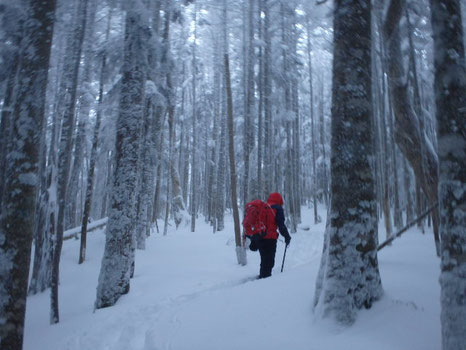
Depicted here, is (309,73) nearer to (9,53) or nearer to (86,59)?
(86,59)

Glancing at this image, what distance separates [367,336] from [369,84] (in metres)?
2.74

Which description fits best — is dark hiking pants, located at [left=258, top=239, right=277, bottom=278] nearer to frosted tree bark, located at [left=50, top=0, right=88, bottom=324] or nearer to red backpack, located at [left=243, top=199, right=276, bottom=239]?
red backpack, located at [left=243, top=199, right=276, bottom=239]

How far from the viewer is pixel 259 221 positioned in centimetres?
648

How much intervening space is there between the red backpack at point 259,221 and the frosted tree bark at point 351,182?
2.84m

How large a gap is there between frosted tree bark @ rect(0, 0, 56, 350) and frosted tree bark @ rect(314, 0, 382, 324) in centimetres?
359

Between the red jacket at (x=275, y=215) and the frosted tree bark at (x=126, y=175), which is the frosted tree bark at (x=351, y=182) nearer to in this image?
the red jacket at (x=275, y=215)

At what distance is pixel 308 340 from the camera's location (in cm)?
294

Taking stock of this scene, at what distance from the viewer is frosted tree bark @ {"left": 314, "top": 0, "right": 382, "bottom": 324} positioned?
3242 millimetres

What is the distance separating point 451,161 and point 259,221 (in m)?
4.42

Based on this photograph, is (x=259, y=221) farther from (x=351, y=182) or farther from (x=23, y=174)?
(x=23, y=174)

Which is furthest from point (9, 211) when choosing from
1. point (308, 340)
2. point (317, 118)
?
point (317, 118)

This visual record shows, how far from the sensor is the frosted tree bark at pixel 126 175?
20.3 feet

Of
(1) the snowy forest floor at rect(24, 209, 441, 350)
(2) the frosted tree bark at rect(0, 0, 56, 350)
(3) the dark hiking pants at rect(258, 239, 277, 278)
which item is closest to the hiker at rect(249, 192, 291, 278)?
(3) the dark hiking pants at rect(258, 239, 277, 278)

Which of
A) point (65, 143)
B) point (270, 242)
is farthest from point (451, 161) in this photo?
point (65, 143)
